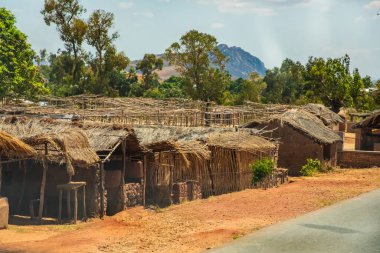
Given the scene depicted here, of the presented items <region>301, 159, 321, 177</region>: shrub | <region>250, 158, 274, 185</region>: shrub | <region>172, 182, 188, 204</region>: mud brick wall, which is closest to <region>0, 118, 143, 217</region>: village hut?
<region>172, 182, 188, 204</region>: mud brick wall

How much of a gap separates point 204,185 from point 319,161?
341 inches

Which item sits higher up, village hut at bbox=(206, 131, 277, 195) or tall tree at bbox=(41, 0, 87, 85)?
tall tree at bbox=(41, 0, 87, 85)

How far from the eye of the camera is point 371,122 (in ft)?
95.0

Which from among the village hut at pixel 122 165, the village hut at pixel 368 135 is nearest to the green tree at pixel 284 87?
the village hut at pixel 368 135

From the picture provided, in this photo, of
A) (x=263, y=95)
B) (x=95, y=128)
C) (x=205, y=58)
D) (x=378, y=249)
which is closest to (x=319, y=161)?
(x=95, y=128)

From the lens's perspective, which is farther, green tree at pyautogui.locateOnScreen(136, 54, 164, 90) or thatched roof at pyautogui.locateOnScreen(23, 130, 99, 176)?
green tree at pyautogui.locateOnScreen(136, 54, 164, 90)

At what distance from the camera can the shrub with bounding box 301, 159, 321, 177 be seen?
24641 mm

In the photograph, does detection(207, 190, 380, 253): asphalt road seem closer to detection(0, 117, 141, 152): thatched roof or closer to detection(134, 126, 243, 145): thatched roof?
detection(0, 117, 141, 152): thatched roof

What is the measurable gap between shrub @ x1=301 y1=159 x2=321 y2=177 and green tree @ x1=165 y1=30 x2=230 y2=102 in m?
24.7

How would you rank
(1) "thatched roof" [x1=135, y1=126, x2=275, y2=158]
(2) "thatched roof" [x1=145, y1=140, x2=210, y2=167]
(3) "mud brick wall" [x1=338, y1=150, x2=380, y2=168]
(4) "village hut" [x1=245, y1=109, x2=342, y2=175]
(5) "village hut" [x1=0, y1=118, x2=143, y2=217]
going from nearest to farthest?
(5) "village hut" [x1=0, y1=118, x2=143, y2=217] < (2) "thatched roof" [x1=145, y1=140, x2=210, y2=167] < (1) "thatched roof" [x1=135, y1=126, x2=275, y2=158] < (4) "village hut" [x1=245, y1=109, x2=342, y2=175] < (3) "mud brick wall" [x1=338, y1=150, x2=380, y2=168]

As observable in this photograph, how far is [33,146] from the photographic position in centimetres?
1486

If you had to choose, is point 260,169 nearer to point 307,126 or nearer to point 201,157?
point 201,157

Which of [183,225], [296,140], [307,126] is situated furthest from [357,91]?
[183,225]

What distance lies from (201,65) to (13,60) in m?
21.3
